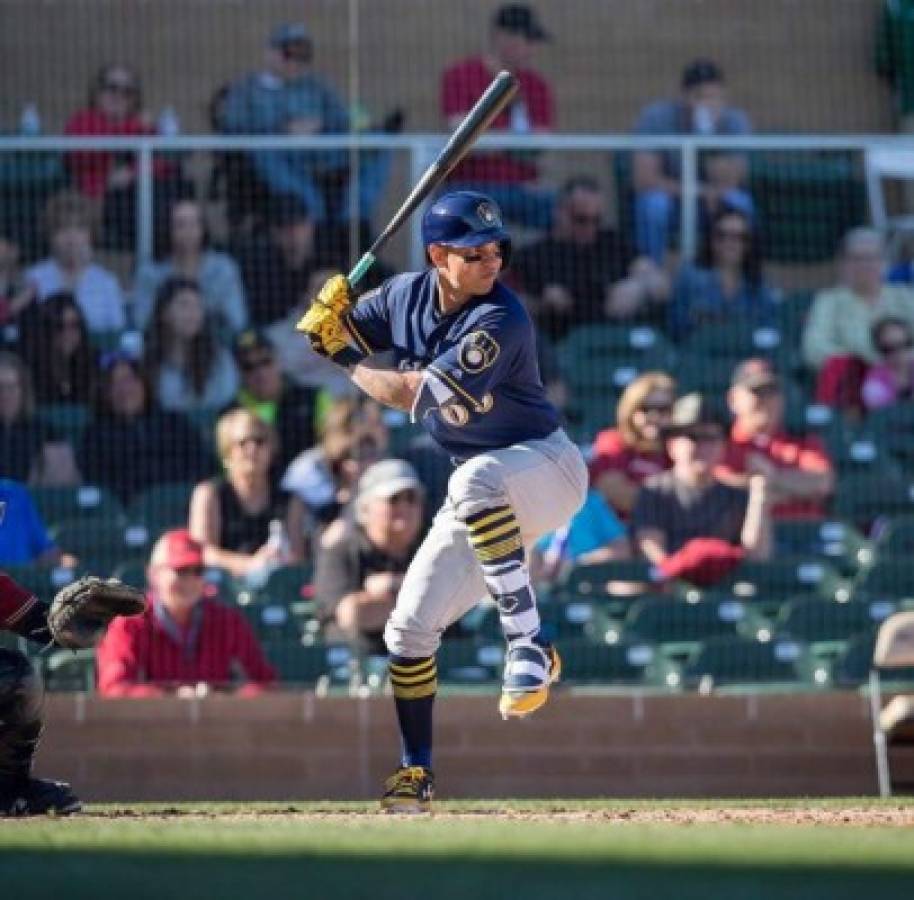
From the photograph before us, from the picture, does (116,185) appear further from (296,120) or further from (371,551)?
(371,551)

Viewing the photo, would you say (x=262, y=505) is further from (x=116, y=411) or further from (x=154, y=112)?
(x=154, y=112)

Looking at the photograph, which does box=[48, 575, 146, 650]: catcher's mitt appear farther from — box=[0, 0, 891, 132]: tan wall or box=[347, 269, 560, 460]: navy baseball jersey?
box=[0, 0, 891, 132]: tan wall

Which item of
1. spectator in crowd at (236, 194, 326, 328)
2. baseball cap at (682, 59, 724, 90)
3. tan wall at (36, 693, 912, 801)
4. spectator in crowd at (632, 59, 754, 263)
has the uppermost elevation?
baseball cap at (682, 59, 724, 90)

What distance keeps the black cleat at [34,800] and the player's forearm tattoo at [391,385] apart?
4.91 ft

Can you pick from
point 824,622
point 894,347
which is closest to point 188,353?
point 824,622

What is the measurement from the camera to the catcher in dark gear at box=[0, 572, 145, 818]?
24.1ft

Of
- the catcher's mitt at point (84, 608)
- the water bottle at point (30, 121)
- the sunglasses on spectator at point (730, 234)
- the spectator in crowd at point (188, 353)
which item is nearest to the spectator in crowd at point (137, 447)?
the spectator in crowd at point (188, 353)

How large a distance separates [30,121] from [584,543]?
3683 millimetres

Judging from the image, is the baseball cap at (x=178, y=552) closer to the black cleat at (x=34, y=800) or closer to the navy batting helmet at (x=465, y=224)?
the black cleat at (x=34, y=800)

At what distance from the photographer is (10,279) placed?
12234mm

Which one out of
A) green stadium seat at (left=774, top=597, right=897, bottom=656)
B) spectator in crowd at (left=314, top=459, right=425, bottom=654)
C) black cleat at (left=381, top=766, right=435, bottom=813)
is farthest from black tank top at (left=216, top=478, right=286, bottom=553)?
black cleat at (left=381, top=766, right=435, bottom=813)

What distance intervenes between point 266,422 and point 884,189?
3546 mm

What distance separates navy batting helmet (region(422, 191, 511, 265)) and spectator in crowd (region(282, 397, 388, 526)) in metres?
3.84

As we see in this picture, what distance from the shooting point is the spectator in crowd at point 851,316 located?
12.6 m
